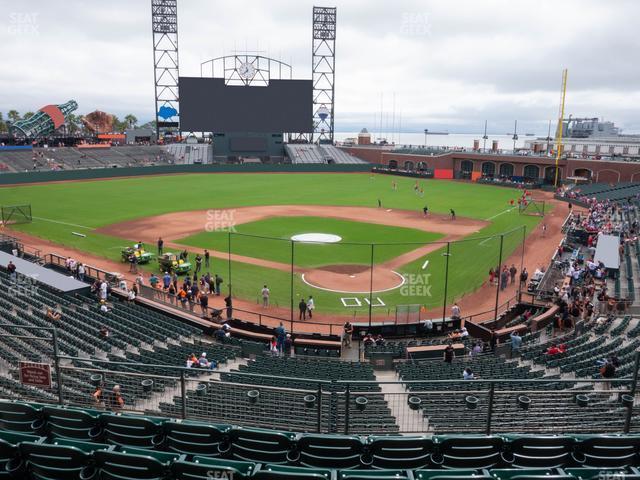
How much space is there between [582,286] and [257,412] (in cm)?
2354

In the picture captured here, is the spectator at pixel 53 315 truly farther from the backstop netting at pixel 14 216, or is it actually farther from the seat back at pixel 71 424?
the backstop netting at pixel 14 216

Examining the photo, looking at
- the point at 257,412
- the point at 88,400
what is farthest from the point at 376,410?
the point at 88,400

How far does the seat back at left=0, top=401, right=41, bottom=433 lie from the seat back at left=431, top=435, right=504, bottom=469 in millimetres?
5730

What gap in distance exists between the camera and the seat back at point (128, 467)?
5.70m

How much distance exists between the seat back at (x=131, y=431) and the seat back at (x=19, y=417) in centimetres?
111

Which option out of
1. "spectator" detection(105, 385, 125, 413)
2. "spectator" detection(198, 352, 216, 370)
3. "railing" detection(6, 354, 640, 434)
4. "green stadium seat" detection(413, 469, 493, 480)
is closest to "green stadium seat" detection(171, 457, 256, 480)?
"green stadium seat" detection(413, 469, 493, 480)

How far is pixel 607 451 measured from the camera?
266 inches

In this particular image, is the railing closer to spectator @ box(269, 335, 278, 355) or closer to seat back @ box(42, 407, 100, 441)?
seat back @ box(42, 407, 100, 441)

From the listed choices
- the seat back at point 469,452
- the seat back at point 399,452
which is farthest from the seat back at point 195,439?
the seat back at point 469,452

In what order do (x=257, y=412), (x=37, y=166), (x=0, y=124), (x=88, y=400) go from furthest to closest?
(x=0, y=124) → (x=37, y=166) → (x=88, y=400) → (x=257, y=412)

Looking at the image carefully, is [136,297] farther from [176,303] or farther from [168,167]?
[168,167]

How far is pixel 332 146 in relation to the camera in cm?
10669

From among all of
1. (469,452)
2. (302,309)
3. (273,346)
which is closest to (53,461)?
(469,452)

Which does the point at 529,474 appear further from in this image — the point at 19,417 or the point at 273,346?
the point at 273,346
